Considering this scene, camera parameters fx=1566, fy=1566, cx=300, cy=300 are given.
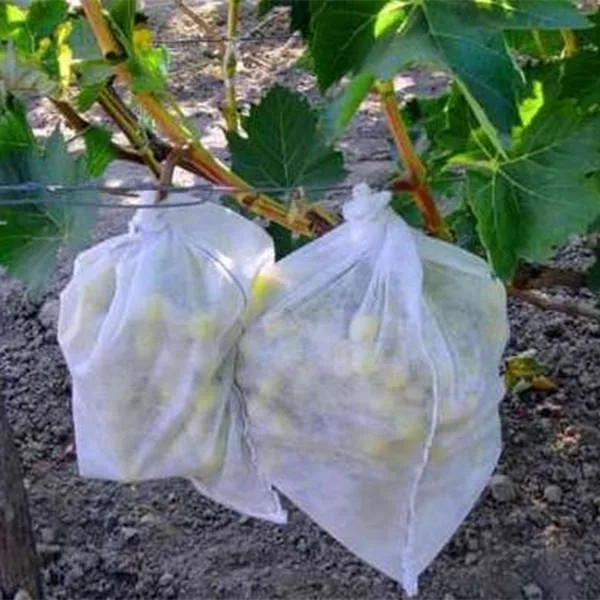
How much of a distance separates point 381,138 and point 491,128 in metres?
3.16

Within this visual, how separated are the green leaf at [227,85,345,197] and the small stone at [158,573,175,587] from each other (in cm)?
89

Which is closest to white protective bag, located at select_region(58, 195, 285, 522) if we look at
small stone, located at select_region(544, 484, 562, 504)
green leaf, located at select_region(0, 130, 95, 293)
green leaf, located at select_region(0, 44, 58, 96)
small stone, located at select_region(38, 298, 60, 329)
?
green leaf, located at select_region(0, 130, 95, 293)

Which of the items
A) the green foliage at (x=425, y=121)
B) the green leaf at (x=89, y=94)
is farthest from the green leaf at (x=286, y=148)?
the green leaf at (x=89, y=94)

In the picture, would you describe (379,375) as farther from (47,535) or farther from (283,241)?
(47,535)

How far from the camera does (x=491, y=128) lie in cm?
160

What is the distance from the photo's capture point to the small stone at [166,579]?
106 inches

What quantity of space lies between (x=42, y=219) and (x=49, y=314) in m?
1.65

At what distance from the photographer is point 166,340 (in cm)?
171

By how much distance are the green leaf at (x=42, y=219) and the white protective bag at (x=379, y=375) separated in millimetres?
279

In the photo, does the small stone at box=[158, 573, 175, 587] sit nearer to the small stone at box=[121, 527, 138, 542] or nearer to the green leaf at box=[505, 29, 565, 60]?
the small stone at box=[121, 527, 138, 542]

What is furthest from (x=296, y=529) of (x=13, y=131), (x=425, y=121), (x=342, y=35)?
(x=342, y=35)

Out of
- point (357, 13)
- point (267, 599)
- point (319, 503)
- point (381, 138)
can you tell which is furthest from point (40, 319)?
point (357, 13)

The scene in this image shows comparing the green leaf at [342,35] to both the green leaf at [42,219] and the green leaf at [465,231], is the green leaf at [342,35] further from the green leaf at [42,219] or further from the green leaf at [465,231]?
the green leaf at [465,231]

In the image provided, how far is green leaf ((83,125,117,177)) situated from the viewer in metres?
2.04
